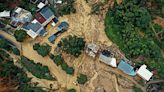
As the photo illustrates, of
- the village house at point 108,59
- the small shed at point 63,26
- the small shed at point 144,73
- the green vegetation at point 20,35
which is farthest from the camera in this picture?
the small shed at point 63,26

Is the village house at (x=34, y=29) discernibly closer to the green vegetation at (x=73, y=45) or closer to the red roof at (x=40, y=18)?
the red roof at (x=40, y=18)

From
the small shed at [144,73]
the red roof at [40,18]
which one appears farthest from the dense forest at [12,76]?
the small shed at [144,73]

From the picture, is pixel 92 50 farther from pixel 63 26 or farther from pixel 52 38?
pixel 52 38

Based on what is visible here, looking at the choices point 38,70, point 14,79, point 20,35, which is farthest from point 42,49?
point 14,79

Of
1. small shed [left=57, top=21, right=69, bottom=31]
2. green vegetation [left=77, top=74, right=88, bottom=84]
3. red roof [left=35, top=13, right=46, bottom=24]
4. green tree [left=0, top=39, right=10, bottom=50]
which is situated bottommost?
green vegetation [left=77, top=74, right=88, bottom=84]

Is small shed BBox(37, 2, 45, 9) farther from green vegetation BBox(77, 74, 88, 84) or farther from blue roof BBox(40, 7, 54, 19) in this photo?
green vegetation BBox(77, 74, 88, 84)

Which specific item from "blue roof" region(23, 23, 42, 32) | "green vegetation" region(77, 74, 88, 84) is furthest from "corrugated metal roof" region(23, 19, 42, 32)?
"green vegetation" region(77, 74, 88, 84)

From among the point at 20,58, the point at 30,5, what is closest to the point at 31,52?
the point at 20,58
